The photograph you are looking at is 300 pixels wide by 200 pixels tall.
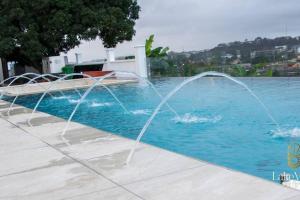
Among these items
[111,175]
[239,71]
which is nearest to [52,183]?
[111,175]

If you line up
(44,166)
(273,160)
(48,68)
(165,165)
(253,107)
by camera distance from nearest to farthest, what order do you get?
1. (165,165)
2. (44,166)
3. (273,160)
4. (253,107)
5. (48,68)

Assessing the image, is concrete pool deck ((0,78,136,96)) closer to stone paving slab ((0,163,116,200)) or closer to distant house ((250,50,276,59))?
distant house ((250,50,276,59))

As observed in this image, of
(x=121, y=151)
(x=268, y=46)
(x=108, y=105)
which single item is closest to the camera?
(x=121, y=151)

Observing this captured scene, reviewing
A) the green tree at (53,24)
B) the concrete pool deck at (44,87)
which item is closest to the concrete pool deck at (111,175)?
the concrete pool deck at (44,87)

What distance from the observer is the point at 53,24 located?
97.9 feet

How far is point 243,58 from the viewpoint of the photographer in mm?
22109

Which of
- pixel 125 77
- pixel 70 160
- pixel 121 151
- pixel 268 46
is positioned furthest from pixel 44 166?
pixel 125 77

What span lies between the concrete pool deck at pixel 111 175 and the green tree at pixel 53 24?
23.6 metres

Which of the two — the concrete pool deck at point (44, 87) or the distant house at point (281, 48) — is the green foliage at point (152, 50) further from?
the distant house at point (281, 48)

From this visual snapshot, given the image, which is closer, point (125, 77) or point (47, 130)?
point (47, 130)

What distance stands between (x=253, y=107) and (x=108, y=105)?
18.4ft

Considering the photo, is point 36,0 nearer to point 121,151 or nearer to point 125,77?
point 125,77

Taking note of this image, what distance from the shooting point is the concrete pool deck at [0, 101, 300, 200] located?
417 cm

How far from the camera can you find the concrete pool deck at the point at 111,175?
164 inches
